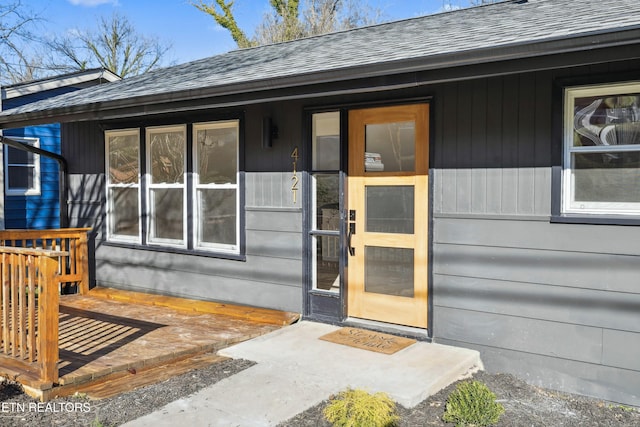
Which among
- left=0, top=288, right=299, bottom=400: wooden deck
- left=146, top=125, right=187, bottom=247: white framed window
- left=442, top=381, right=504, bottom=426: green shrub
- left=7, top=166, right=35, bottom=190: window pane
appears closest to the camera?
left=442, top=381, right=504, bottom=426: green shrub

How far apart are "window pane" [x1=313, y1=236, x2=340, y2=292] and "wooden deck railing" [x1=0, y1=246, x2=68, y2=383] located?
7.60 feet

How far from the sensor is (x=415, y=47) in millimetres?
4152

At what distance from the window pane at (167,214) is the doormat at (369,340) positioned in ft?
8.58

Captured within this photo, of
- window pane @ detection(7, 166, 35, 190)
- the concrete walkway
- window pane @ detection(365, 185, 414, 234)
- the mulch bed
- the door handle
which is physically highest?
window pane @ detection(7, 166, 35, 190)

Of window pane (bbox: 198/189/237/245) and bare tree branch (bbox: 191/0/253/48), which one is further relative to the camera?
bare tree branch (bbox: 191/0/253/48)

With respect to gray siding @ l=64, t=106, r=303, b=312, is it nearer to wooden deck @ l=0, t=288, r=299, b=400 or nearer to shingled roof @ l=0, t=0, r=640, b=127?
wooden deck @ l=0, t=288, r=299, b=400

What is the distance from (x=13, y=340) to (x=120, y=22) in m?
24.8

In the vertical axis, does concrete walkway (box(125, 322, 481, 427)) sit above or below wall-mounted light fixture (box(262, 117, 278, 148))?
below

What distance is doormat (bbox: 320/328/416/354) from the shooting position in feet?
14.1

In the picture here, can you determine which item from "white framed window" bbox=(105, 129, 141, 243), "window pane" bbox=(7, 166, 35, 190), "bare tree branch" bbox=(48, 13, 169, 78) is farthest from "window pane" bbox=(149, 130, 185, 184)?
"bare tree branch" bbox=(48, 13, 169, 78)

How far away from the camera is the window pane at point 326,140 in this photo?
198 inches

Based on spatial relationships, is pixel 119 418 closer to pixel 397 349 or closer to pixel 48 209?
pixel 397 349

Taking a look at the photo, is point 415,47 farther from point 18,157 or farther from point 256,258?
point 18,157

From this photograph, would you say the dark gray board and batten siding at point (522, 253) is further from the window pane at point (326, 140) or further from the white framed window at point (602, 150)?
the window pane at point (326, 140)
